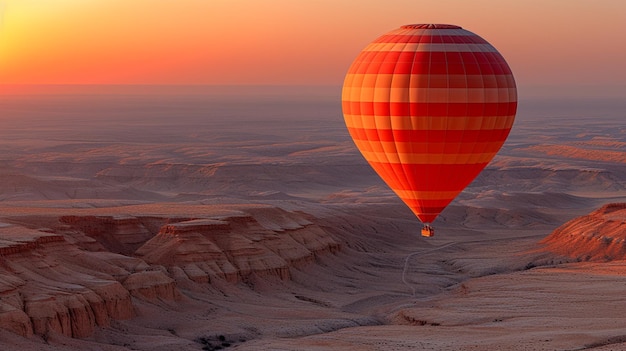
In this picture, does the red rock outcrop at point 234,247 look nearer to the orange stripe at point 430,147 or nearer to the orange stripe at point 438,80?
the orange stripe at point 430,147

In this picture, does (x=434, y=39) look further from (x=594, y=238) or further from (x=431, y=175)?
(x=594, y=238)

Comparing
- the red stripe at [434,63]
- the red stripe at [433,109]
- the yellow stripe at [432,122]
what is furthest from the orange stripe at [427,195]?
the red stripe at [434,63]

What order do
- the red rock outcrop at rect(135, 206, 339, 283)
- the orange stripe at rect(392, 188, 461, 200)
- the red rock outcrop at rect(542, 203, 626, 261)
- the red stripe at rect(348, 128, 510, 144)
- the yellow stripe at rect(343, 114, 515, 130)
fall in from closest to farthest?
the yellow stripe at rect(343, 114, 515, 130) < the red stripe at rect(348, 128, 510, 144) < the orange stripe at rect(392, 188, 461, 200) < the red rock outcrop at rect(135, 206, 339, 283) < the red rock outcrop at rect(542, 203, 626, 261)

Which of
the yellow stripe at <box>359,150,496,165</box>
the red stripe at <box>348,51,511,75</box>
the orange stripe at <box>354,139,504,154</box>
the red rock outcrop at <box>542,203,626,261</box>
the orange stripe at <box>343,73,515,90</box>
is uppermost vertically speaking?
the red stripe at <box>348,51,511,75</box>

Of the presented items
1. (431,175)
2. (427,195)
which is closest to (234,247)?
(427,195)

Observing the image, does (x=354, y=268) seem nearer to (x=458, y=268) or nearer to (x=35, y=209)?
(x=458, y=268)

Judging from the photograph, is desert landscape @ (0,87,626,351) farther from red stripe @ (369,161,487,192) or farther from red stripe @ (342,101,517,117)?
red stripe @ (342,101,517,117)

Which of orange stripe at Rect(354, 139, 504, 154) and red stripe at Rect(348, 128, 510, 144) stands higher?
red stripe at Rect(348, 128, 510, 144)

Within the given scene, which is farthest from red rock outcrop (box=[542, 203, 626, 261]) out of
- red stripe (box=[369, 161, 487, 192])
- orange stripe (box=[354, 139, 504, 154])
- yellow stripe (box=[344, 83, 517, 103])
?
yellow stripe (box=[344, 83, 517, 103])
